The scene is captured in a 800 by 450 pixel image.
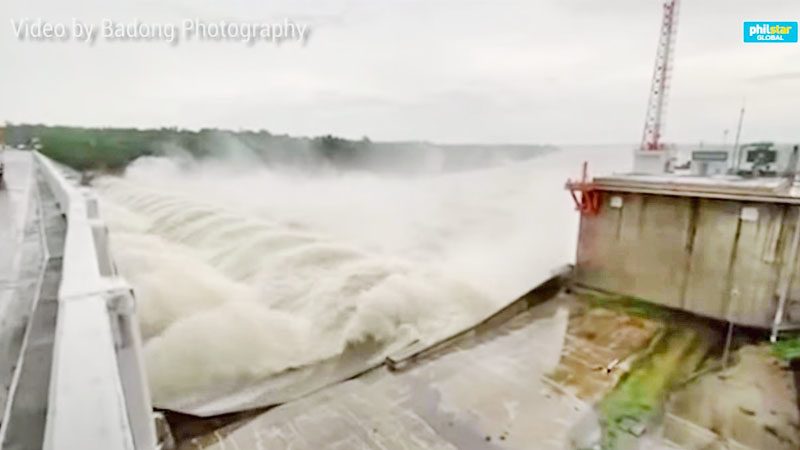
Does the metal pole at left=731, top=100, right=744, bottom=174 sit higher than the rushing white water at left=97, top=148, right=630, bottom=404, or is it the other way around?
the metal pole at left=731, top=100, right=744, bottom=174

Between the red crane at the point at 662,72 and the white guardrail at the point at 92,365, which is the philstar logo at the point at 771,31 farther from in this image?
the white guardrail at the point at 92,365

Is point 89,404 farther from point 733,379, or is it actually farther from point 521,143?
point 733,379

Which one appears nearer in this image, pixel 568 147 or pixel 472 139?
pixel 472 139

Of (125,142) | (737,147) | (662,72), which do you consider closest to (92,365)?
(125,142)

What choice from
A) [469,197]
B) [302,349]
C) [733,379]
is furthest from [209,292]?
[733,379]

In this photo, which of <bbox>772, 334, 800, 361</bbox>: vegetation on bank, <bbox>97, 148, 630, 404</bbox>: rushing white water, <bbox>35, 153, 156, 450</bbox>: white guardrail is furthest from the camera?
<bbox>772, 334, 800, 361</bbox>: vegetation on bank

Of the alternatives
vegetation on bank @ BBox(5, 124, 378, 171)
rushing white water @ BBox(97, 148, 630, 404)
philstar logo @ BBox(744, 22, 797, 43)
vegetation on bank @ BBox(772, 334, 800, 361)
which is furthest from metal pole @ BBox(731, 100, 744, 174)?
vegetation on bank @ BBox(5, 124, 378, 171)

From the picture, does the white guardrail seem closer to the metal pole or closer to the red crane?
the red crane
